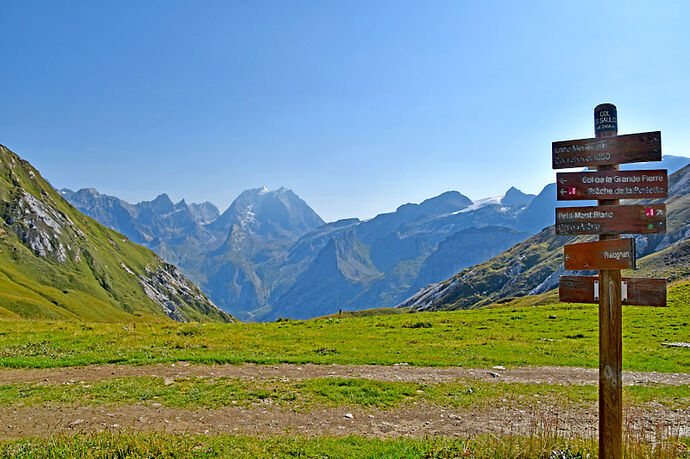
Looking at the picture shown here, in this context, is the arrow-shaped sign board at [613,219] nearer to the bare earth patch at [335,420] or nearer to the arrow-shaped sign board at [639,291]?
the arrow-shaped sign board at [639,291]

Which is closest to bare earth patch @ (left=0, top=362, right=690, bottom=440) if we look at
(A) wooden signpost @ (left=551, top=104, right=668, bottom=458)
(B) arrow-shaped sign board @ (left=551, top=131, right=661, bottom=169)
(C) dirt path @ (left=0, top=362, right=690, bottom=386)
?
(A) wooden signpost @ (left=551, top=104, right=668, bottom=458)

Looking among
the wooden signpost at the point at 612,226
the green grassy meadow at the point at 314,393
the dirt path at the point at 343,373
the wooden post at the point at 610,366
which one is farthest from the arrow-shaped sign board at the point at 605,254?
the dirt path at the point at 343,373

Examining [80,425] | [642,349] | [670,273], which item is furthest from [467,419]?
[670,273]

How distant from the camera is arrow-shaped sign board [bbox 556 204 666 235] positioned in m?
8.68

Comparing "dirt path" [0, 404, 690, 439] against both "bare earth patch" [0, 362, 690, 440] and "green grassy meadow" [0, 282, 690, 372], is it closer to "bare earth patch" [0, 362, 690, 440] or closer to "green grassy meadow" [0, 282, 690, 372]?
"bare earth patch" [0, 362, 690, 440]

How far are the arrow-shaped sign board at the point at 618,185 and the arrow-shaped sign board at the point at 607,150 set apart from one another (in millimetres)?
322

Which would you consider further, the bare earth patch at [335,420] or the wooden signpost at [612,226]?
the bare earth patch at [335,420]

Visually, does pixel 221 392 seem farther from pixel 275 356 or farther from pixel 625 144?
pixel 625 144

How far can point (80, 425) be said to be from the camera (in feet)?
43.2

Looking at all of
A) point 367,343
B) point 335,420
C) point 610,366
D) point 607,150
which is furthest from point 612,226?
point 367,343

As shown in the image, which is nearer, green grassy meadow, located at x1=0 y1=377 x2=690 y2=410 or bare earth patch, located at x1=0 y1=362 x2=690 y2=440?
bare earth patch, located at x1=0 y1=362 x2=690 y2=440

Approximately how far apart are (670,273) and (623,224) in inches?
5401

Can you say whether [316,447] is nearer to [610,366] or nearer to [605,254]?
[610,366]

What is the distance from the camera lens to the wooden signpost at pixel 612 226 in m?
8.65
